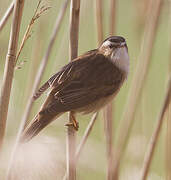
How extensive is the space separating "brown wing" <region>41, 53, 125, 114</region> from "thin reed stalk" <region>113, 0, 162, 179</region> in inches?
6.7

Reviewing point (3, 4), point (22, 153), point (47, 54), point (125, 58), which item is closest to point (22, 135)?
point (22, 153)

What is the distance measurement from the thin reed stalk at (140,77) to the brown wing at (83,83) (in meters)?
0.17

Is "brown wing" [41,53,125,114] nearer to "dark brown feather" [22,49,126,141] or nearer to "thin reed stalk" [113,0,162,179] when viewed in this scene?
"dark brown feather" [22,49,126,141]

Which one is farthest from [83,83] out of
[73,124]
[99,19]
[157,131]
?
[157,131]

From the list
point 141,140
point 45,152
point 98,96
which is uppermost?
point 98,96

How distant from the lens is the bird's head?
109 inches

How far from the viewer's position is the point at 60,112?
251 cm

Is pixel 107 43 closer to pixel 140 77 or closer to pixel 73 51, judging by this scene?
pixel 140 77

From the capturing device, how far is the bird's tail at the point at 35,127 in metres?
2.28

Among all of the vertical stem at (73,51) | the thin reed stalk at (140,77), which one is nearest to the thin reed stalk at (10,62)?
the vertical stem at (73,51)

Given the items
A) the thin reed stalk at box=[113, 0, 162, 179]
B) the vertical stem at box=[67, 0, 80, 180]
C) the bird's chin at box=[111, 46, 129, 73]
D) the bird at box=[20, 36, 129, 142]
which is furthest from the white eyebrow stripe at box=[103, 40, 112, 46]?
the vertical stem at box=[67, 0, 80, 180]

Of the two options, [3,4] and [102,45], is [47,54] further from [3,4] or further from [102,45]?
[3,4]

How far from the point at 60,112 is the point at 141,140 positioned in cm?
92

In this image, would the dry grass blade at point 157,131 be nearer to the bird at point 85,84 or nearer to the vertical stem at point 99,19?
the bird at point 85,84
